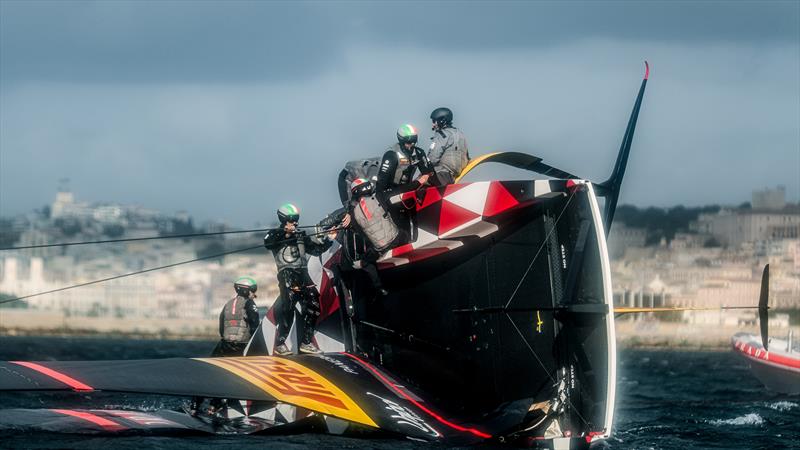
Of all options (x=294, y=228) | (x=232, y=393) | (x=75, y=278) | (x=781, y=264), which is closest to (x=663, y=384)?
(x=294, y=228)

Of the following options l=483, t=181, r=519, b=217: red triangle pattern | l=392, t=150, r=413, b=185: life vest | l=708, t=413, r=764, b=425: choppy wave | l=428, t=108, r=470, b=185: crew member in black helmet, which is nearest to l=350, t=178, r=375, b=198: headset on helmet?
l=392, t=150, r=413, b=185: life vest

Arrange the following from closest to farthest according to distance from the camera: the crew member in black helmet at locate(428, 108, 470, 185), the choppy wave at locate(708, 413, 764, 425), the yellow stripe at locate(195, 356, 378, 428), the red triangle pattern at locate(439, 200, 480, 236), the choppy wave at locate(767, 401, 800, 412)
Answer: the yellow stripe at locate(195, 356, 378, 428), the red triangle pattern at locate(439, 200, 480, 236), the crew member in black helmet at locate(428, 108, 470, 185), the choppy wave at locate(708, 413, 764, 425), the choppy wave at locate(767, 401, 800, 412)

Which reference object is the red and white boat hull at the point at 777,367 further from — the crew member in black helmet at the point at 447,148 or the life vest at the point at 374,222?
the life vest at the point at 374,222

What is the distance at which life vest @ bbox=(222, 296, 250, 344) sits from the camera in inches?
648

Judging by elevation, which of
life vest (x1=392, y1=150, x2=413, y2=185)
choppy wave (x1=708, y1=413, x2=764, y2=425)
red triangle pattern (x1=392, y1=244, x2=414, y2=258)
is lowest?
choppy wave (x1=708, y1=413, x2=764, y2=425)

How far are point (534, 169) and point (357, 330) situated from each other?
8.61ft

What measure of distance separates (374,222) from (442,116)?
5.78ft

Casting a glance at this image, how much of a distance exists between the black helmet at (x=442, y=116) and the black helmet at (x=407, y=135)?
0.41m

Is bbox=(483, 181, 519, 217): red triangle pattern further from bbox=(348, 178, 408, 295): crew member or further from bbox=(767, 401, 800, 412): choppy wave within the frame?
bbox=(767, 401, 800, 412): choppy wave

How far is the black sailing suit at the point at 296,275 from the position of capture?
50.0 feet

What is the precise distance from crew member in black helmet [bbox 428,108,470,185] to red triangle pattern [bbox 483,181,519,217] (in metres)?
1.57

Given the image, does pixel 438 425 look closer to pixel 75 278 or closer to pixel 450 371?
pixel 450 371

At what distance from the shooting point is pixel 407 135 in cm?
1414

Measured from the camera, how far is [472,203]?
12.8m
